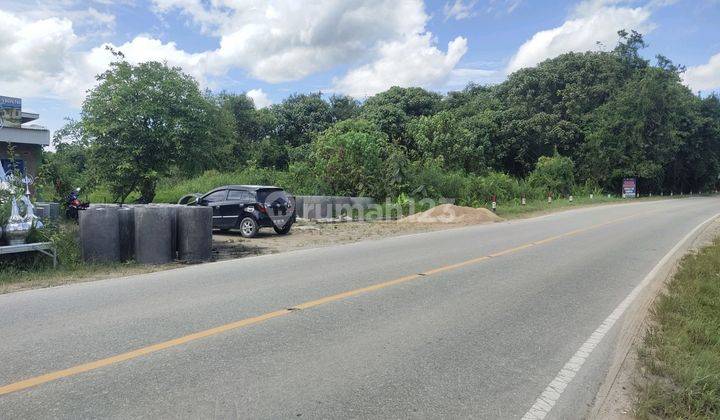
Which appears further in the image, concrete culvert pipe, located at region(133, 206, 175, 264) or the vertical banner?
the vertical banner

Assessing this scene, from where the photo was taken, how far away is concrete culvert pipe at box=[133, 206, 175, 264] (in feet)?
35.1

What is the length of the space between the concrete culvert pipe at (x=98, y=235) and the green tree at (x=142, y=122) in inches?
557

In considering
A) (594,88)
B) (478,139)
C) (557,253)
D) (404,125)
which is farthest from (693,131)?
(557,253)

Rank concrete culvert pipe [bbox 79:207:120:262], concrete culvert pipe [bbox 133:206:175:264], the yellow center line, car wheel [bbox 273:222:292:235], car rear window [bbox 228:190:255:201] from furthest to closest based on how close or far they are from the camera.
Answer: car wheel [bbox 273:222:292:235] < car rear window [bbox 228:190:255:201] < concrete culvert pipe [bbox 133:206:175:264] < concrete culvert pipe [bbox 79:207:120:262] < the yellow center line

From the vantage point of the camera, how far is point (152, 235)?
1077 cm

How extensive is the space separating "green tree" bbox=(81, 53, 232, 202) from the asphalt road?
51.7ft

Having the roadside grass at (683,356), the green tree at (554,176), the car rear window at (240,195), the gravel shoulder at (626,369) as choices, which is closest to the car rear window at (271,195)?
the car rear window at (240,195)

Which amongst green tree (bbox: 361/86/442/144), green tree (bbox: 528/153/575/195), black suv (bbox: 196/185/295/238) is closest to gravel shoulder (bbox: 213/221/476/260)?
black suv (bbox: 196/185/295/238)

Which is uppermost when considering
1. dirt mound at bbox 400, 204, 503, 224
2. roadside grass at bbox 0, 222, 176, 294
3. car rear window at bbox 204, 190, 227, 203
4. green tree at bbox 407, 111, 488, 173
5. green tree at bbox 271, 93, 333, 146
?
green tree at bbox 271, 93, 333, 146

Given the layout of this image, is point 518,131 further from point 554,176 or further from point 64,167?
point 64,167

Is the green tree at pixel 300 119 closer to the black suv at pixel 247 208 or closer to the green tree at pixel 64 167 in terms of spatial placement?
the green tree at pixel 64 167

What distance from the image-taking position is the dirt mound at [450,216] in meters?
22.8

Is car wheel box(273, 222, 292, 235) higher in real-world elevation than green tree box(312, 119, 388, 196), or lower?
lower

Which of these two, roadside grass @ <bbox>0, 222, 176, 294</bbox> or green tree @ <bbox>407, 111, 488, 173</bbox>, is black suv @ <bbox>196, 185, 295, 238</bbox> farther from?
green tree @ <bbox>407, 111, 488, 173</bbox>
